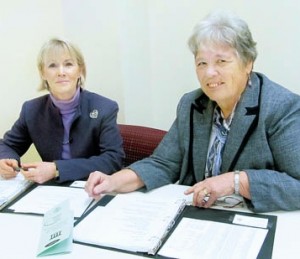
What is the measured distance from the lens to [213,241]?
101 centimetres

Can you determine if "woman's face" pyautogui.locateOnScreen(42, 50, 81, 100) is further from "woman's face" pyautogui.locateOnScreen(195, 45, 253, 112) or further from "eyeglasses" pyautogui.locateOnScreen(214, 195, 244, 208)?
"eyeglasses" pyautogui.locateOnScreen(214, 195, 244, 208)

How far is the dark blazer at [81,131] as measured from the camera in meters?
1.75

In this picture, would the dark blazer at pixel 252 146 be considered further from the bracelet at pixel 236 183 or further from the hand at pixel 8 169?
the hand at pixel 8 169

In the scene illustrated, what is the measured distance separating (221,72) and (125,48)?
3.67ft

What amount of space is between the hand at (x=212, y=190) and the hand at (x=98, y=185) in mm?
321

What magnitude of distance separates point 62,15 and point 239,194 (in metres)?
1.75

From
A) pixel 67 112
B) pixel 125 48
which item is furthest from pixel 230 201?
pixel 125 48

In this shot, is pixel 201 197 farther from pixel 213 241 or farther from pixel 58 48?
pixel 58 48

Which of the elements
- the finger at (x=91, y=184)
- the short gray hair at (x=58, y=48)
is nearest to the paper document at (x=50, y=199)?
the finger at (x=91, y=184)

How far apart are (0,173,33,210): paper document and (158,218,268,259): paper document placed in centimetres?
65

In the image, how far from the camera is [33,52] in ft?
8.33

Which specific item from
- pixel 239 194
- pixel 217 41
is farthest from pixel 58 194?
pixel 217 41

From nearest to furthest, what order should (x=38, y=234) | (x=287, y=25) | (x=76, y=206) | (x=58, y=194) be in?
(x=38, y=234) < (x=76, y=206) < (x=58, y=194) < (x=287, y=25)

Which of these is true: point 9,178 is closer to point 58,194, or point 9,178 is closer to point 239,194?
point 58,194
